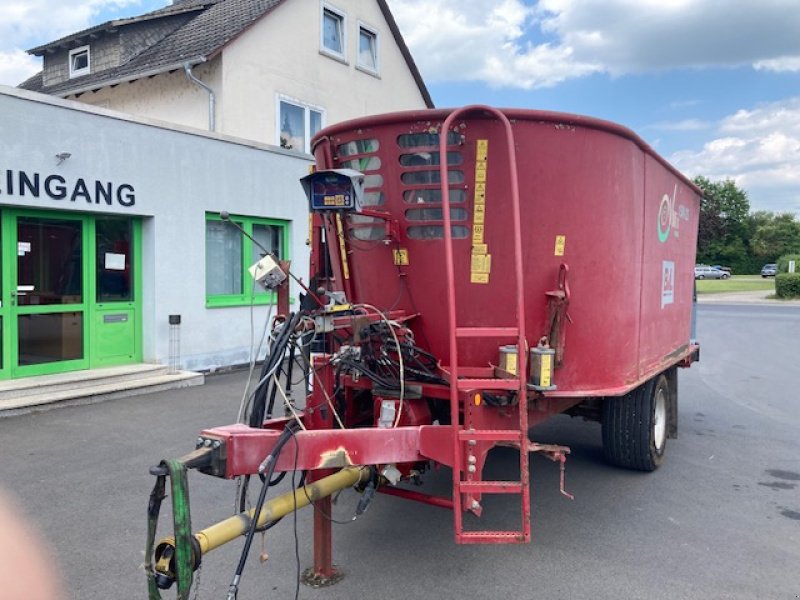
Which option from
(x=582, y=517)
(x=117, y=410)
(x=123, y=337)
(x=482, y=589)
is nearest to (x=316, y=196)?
(x=482, y=589)

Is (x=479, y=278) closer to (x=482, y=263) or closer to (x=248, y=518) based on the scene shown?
(x=482, y=263)

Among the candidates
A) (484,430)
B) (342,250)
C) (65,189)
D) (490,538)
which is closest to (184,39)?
(65,189)

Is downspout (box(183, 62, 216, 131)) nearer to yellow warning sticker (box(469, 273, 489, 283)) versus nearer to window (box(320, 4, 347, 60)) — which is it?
window (box(320, 4, 347, 60))

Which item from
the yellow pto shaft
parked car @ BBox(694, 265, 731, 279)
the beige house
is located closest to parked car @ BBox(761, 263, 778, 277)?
parked car @ BBox(694, 265, 731, 279)

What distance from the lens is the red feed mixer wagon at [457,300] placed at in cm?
338

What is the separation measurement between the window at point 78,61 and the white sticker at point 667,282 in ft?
55.3

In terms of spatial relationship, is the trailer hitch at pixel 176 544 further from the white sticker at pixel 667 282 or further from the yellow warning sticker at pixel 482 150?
the white sticker at pixel 667 282

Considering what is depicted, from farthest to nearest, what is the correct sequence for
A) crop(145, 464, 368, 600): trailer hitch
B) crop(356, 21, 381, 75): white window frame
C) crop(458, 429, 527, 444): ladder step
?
crop(356, 21, 381, 75): white window frame
crop(458, 429, 527, 444): ladder step
crop(145, 464, 368, 600): trailer hitch

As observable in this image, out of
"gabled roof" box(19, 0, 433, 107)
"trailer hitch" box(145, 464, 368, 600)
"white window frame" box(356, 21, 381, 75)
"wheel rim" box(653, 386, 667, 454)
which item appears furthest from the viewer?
"white window frame" box(356, 21, 381, 75)

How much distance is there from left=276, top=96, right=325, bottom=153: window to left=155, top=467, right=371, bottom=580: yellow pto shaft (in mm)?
12312

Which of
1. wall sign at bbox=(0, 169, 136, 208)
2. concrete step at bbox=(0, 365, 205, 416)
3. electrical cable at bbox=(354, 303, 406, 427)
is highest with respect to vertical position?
wall sign at bbox=(0, 169, 136, 208)

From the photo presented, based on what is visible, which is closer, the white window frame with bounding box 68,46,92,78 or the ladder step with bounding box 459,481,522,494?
the ladder step with bounding box 459,481,522,494

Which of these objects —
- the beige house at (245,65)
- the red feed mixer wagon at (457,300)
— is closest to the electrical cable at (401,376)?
the red feed mixer wagon at (457,300)

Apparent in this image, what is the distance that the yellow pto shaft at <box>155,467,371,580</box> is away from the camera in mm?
2525
